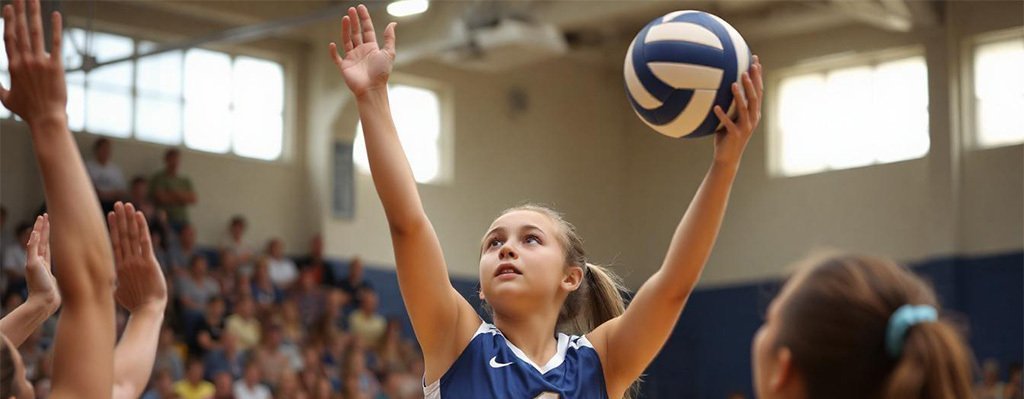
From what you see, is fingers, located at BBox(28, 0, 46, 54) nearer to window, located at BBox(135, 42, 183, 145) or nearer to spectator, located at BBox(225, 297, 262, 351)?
spectator, located at BBox(225, 297, 262, 351)

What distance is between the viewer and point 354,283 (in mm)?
14820

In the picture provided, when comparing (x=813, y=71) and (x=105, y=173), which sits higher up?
(x=813, y=71)

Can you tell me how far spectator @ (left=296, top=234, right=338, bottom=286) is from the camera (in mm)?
15074

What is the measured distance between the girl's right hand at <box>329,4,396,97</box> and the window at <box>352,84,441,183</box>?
1315 cm

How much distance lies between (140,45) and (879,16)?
325 inches

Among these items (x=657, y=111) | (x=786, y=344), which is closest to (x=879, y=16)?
(x=657, y=111)

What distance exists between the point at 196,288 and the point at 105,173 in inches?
59.2

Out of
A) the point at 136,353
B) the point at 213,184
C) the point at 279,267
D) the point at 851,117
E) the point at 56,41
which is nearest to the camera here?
the point at 56,41

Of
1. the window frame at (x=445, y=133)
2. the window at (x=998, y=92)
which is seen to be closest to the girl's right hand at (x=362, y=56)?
the window at (x=998, y=92)

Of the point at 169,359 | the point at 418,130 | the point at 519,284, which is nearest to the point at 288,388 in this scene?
the point at 169,359

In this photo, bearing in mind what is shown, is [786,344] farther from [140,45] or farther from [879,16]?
[879,16]

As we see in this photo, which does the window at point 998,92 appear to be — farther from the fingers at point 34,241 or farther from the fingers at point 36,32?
the fingers at point 36,32

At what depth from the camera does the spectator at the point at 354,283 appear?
14773 mm

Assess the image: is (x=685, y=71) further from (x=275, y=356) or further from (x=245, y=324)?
(x=245, y=324)
